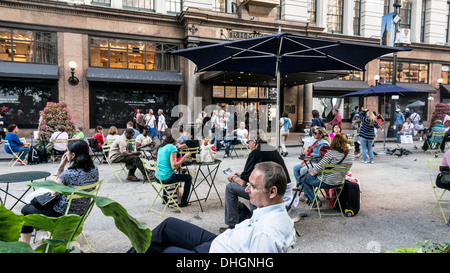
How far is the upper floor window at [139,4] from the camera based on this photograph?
17.4 meters

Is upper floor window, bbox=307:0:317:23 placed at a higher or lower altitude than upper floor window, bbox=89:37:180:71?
higher

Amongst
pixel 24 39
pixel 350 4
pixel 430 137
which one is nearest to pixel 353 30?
pixel 350 4

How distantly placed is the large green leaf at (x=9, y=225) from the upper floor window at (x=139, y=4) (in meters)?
18.8

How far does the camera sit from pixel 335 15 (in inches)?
906

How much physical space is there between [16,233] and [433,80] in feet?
104

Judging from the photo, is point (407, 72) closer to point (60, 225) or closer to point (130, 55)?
point (130, 55)

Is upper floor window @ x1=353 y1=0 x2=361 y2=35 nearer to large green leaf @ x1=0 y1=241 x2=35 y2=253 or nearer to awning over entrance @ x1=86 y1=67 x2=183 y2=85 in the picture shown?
awning over entrance @ x1=86 y1=67 x2=183 y2=85

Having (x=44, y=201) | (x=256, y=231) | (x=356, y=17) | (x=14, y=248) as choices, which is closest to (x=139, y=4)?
(x=44, y=201)

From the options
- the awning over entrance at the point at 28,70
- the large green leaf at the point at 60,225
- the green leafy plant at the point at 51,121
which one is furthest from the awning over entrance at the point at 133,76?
the large green leaf at the point at 60,225

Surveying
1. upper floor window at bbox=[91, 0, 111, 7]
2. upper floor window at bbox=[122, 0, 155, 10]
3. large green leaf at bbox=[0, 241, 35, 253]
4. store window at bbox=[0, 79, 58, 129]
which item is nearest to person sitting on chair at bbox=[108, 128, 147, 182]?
large green leaf at bbox=[0, 241, 35, 253]

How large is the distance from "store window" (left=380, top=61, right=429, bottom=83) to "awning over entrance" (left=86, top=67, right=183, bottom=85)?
1774 cm

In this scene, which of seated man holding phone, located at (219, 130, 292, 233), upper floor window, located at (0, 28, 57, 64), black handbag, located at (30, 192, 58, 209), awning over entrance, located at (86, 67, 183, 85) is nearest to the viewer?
black handbag, located at (30, 192, 58, 209)

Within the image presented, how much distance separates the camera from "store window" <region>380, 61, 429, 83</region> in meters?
24.1
